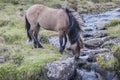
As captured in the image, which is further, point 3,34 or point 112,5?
point 112,5

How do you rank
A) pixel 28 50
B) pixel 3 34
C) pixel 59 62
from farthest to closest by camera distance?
pixel 3 34 → pixel 28 50 → pixel 59 62

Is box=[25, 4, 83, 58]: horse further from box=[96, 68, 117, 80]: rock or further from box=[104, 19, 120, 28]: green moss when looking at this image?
box=[104, 19, 120, 28]: green moss

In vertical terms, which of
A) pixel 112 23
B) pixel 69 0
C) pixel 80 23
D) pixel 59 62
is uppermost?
pixel 80 23

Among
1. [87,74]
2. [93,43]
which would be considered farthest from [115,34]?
[87,74]

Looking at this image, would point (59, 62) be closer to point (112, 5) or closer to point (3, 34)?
point (3, 34)

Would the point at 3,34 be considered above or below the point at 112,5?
above

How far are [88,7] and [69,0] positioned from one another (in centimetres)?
318

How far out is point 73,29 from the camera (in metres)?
10.3

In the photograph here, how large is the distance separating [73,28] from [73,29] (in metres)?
0.03

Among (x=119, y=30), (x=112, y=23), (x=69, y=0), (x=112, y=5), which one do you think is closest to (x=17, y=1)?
(x=69, y=0)

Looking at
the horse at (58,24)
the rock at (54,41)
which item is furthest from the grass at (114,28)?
the horse at (58,24)

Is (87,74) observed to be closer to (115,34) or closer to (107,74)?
(107,74)

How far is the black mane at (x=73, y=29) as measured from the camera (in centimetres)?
1005

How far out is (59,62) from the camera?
8883 millimetres
